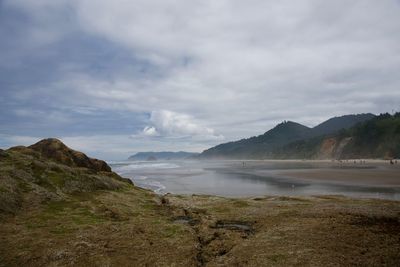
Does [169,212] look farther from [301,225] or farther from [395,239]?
[395,239]

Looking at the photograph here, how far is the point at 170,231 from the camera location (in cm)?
2041

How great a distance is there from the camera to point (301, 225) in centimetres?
2044

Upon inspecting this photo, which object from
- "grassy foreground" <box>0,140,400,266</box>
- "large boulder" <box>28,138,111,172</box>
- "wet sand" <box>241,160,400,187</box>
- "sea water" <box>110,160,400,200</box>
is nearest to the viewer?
"grassy foreground" <box>0,140,400,266</box>

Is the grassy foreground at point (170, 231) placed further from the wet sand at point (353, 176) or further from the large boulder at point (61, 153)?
the wet sand at point (353, 176)

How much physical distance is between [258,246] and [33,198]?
1740cm

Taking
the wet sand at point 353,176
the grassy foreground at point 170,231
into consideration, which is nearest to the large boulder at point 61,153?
the grassy foreground at point 170,231

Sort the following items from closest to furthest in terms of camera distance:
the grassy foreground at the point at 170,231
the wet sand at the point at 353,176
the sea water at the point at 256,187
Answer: the grassy foreground at the point at 170,231, the sea water at the point at 256,187, the wet sand at the point at 353,176

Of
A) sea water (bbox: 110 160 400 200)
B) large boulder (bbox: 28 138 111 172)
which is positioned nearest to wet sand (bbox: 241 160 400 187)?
sea water (bbox: 110 160 400 200)

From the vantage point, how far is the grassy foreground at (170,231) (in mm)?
15719

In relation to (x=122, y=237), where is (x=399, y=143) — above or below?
above

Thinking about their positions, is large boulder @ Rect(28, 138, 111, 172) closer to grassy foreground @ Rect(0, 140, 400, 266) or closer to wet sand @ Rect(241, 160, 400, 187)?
grassy foreground @ Rect(0, 140, 400, 266)

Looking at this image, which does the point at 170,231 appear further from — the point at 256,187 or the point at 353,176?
the point at 353,176

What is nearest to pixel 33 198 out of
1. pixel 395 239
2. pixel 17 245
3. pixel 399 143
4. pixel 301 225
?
pixel 17 245

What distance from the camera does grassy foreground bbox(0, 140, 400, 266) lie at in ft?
51.6
